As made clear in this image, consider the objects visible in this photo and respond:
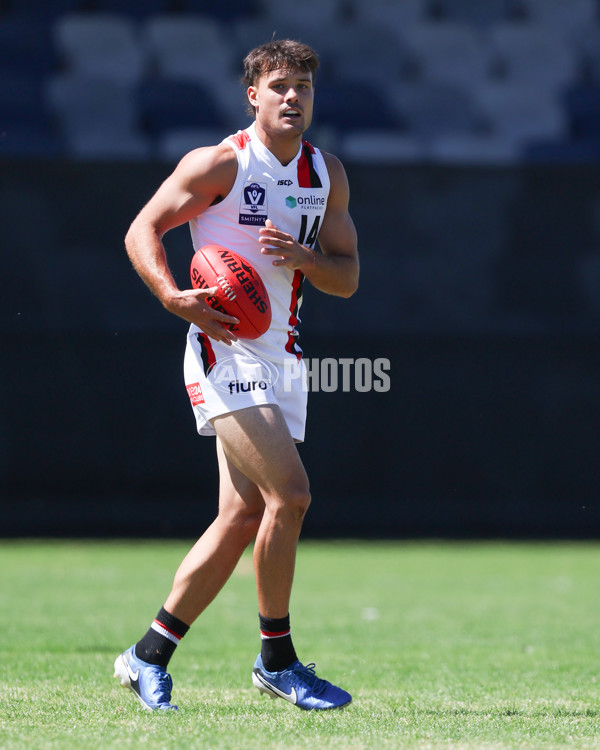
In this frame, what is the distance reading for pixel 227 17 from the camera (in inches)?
595

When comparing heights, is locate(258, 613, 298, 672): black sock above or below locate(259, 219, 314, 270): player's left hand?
below

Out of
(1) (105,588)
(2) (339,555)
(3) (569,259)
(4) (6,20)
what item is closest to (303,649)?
(1) (105,588)

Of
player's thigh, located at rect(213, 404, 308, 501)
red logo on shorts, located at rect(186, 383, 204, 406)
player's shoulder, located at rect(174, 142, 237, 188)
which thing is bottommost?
player's thigh, located at rect(213, 404, 308, 501)

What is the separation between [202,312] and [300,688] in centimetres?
146

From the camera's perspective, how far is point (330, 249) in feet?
15.5

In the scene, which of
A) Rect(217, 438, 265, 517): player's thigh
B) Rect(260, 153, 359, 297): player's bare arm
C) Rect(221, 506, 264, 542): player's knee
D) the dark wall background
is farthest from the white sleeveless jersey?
the dark wall background

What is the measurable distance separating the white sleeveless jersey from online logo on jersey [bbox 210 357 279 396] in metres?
0.08

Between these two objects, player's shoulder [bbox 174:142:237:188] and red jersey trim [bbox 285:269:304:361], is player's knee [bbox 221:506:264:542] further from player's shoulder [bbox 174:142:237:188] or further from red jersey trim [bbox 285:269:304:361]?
player's shoulder [bbox 174:142:237:188]

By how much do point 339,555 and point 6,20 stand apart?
792 cm

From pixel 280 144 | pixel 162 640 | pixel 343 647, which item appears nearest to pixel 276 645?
pixel 162 640

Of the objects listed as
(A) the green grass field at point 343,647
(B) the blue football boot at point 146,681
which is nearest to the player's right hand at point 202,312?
(B) the blue football boot at point 146,681

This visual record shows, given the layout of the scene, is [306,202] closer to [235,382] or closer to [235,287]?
[235,287]

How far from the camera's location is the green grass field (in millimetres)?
3795

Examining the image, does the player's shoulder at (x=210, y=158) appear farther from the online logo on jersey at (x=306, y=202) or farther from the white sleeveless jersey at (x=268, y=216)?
the online logo on jersey at (x=306, y=202)
